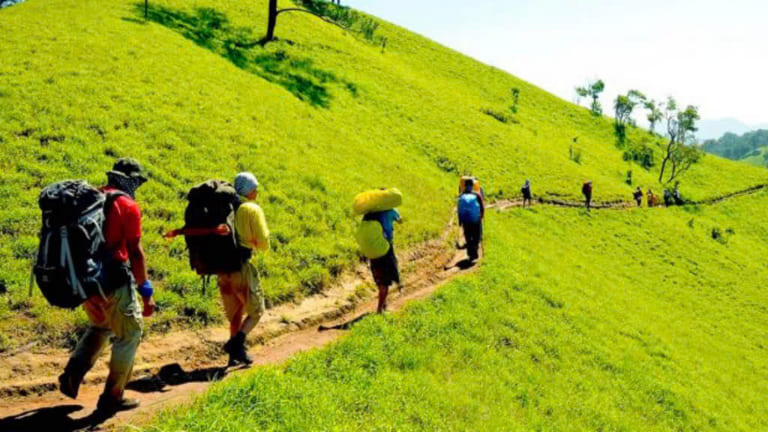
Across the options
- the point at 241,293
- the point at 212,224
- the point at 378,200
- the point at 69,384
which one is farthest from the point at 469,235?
the point at 69,384

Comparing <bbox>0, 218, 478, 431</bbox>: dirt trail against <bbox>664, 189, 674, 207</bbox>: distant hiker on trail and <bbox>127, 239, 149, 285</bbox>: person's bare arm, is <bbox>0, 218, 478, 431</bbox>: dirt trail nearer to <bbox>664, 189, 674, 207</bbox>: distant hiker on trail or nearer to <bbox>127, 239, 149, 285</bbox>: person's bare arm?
<bbox>127, 239, 149, 285</bbox>: person's bare arm

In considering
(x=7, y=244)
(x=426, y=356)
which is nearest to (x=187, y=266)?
(x=7, y=244)

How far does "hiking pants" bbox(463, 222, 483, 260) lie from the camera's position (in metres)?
17.0

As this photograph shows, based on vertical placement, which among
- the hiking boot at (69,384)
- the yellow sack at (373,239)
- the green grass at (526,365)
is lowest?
the green grass at (526,365)

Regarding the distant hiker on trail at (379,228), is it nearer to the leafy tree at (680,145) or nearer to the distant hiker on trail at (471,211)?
the distant hiker on trail at (471,211)

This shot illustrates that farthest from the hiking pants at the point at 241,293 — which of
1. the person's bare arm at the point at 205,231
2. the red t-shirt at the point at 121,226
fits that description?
the red t-shirt at the point at 121,226

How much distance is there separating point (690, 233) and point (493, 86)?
32.3 metres

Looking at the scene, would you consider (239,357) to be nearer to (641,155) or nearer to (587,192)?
(587,192)

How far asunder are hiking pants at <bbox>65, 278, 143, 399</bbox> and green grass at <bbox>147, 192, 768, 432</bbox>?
833mm

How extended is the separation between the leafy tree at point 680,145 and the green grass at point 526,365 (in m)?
40.5

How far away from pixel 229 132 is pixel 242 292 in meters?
12.9

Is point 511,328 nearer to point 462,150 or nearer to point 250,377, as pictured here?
point 250,377

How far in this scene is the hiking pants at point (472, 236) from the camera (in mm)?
17000

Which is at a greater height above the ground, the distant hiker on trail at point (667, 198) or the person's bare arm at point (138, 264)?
the person's bare arm at point (138, 264)
